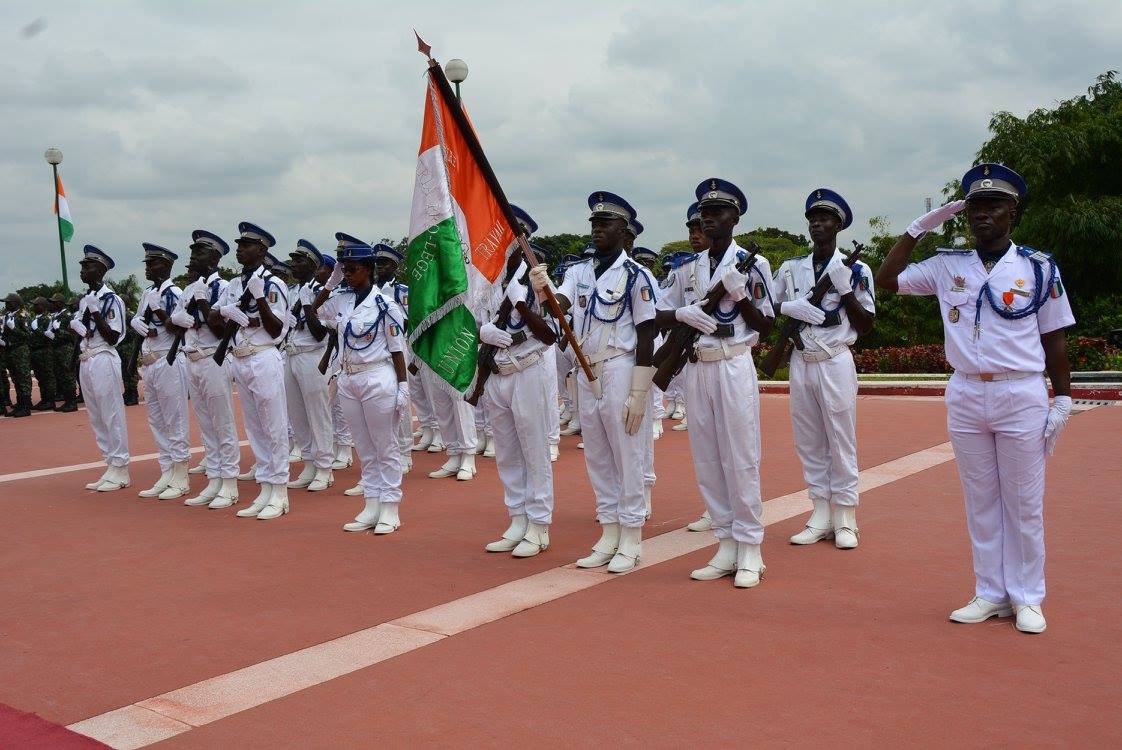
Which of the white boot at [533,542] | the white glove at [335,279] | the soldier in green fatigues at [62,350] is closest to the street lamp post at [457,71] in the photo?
the white glove at [335,279]

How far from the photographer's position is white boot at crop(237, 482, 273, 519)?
8883mm

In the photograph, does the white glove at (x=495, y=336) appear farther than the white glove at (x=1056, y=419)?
Yes

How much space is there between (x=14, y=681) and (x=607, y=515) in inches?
141

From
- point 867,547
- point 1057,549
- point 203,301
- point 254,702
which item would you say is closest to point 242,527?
point 203,301

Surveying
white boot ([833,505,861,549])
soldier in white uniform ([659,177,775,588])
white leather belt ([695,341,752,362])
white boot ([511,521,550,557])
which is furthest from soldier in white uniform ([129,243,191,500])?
white boot ([833,505,861,549])

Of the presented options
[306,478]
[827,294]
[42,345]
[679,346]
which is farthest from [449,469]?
[42,345]

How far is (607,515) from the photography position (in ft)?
22.0

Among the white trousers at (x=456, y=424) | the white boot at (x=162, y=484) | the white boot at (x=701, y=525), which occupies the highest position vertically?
the white trousers at (x=456, y=424)

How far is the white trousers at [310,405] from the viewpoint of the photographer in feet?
33.8

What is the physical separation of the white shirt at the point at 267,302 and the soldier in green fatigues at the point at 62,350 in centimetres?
1176

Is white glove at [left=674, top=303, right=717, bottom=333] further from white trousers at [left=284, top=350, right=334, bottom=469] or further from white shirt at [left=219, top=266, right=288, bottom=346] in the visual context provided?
white trousers at [left=284, top=350, right=334, bottom=469]

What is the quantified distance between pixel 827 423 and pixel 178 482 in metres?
6.68

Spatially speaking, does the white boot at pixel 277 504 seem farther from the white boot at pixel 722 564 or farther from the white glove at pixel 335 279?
the white boot at pixel 722 564

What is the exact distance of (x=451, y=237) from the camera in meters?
6.79
